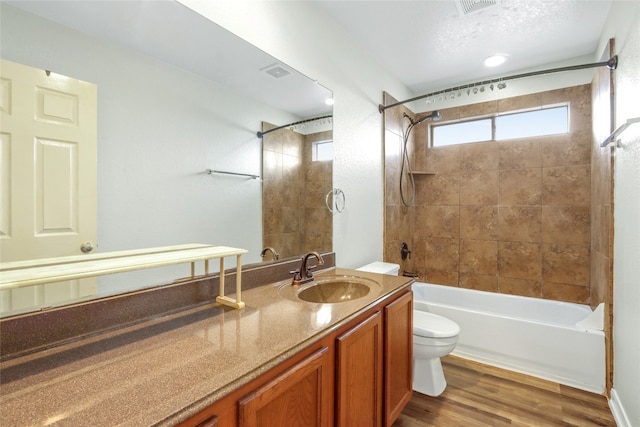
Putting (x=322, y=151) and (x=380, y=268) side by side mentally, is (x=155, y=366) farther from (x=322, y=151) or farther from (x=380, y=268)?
(x=380, y=268)

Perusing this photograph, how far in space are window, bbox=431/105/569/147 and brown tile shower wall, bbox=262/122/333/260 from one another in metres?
1.90

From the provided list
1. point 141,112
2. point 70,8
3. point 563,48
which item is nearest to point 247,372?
point 141,112

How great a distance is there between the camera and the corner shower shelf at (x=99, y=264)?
76 cm

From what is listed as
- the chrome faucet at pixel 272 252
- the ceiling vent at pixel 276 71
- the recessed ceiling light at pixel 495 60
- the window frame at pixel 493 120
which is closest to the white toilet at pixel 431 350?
the chrome faucet at pixel 272 252

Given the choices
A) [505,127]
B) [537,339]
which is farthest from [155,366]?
[505,127]

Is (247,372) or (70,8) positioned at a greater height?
(70,8)

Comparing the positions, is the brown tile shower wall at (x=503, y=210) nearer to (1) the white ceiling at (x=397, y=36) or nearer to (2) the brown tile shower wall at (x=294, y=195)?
(1) the white ceiling at (x=397, y=36)

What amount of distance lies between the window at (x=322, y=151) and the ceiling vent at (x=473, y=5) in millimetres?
1232

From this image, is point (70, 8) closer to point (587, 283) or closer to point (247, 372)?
point (247, 372)

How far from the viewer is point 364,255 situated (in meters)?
2.59

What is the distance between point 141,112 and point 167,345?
0.83 metres

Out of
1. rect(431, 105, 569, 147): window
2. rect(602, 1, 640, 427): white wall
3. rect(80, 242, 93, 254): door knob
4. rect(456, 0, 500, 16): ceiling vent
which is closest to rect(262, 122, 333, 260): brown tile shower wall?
rect(80, 242, 93, 254): door knob

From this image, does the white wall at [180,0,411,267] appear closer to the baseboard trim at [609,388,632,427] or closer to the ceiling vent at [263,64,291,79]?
the ceiling vent at [263,64,291,79]

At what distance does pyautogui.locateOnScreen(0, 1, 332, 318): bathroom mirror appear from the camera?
0.95 m
